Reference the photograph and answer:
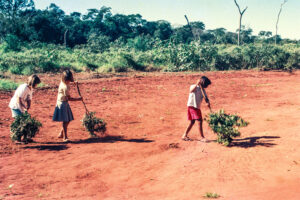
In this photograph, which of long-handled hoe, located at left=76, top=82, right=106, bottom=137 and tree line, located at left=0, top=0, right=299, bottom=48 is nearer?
long-handled hoe, located at left=76, top=82, right=106, bottom=137

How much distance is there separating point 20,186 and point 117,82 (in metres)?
11.8

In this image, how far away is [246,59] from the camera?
76.3ft

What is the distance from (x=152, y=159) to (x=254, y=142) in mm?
2327

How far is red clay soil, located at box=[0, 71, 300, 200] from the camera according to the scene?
4.84 metres

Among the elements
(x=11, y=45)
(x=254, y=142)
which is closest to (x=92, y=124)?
(x=254, y=142)

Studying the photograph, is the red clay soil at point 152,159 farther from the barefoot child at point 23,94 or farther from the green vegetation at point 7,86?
the green vegetation at point 7,86

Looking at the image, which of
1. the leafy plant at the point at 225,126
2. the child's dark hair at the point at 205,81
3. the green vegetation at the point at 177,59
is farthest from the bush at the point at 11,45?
the leafy plant at the point at 225,126

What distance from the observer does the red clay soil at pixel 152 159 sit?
4.84m

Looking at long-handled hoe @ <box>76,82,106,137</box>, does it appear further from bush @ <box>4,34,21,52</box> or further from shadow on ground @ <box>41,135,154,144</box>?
bush @ <box>4,34,21,52</box>

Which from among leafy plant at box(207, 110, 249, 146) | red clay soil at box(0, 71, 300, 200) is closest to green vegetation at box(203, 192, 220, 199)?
red clay soil at box(0, 71, 300, 200)

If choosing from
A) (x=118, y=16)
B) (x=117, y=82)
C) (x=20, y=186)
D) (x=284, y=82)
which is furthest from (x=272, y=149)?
(x=118, y=16)

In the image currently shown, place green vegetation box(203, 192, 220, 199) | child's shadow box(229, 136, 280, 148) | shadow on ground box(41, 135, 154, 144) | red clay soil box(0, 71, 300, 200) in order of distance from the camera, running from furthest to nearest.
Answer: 1. shadow on ground box(41, 135, 154, 144)
2. child's shadow box(229, 136, 280, 148)
3. red clay soil box(0, 71, 300, 200)
4. green vegetation box(203, 192, 220, 199)

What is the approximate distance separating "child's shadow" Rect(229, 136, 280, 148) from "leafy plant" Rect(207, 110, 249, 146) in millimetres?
210

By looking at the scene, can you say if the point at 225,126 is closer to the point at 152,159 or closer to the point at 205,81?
the point at 205,81
